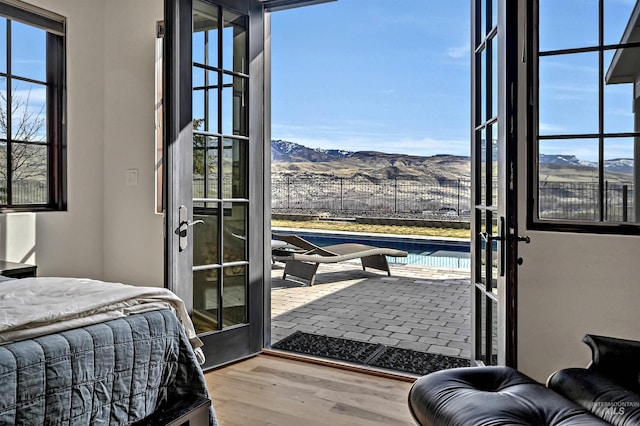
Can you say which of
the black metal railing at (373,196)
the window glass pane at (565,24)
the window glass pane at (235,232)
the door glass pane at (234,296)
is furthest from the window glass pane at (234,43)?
the black metal railing at (373,196)

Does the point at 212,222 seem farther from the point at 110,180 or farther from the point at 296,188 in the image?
the point at 296,188

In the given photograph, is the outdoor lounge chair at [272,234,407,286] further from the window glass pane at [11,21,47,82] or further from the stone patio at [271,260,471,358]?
the window glass pane at [11,21,47,82]

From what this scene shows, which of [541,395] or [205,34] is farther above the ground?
[205,34]

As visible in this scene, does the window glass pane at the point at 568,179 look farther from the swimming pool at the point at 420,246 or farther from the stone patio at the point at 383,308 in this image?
the swimming pool at the point at 420,246

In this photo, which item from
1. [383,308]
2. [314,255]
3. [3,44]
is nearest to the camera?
[3,44]

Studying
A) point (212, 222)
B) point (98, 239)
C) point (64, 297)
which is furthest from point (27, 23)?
point (64, 297)

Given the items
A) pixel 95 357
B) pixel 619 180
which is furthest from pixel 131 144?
pixel 619 180

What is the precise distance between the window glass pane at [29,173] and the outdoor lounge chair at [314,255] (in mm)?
3185

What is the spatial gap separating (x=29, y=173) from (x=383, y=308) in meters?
3.56

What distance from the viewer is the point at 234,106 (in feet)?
10.7

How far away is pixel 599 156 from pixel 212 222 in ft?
7.34

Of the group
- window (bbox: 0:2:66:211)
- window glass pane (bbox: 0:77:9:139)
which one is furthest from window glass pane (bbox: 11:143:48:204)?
window glass pane (bbox: 0:77:9:139)

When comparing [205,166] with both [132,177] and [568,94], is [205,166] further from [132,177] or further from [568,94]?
[568,94]

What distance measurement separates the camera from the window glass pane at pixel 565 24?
8.24 ft
